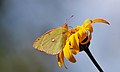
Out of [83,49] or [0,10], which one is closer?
[83,49]

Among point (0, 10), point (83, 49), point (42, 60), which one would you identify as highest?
point (83, 49)

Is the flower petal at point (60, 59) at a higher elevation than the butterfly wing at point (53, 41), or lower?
lower

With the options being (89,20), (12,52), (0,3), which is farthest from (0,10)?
(89,20)

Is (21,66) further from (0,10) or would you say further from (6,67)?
(0,10)

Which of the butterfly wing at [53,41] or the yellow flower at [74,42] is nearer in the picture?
the yellow flower at [74,42]

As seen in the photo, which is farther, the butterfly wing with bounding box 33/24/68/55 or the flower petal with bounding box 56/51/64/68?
the butterfly wing with bounding box 33/24/68/55

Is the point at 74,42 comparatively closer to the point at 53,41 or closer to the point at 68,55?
the point at 68,55

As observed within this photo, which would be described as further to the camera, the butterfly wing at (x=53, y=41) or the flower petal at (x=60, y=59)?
the butterfly wing at (x=53, y=41)

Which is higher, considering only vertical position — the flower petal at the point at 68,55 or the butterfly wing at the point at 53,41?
the butterfly wing at the point at 53,41
